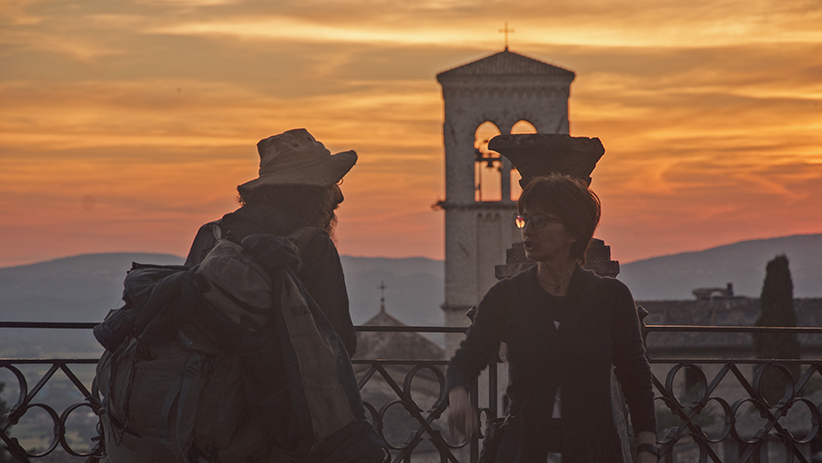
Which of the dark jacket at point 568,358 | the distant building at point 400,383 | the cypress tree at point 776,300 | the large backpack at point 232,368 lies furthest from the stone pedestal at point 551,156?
the cypress tree at point 776,300

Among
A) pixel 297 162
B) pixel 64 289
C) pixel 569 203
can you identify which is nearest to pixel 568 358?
pixel 569 203

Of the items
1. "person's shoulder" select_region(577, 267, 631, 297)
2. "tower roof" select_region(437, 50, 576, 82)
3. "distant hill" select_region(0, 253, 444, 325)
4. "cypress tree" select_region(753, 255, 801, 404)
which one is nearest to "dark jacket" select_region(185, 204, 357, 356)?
"person's shoulder" select_region(577, 267, 631, 297)

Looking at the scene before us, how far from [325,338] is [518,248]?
7.28 ft

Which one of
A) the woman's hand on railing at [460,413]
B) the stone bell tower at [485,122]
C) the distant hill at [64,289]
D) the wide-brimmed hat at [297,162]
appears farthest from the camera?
the distant hill at [64,289]

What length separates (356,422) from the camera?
11.7 feet

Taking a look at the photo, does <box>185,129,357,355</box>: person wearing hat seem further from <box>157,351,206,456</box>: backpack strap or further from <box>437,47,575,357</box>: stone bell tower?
<box>437,47,575,357</box>: stone bell tower

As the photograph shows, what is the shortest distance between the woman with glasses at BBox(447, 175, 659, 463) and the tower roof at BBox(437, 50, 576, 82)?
44450 mm

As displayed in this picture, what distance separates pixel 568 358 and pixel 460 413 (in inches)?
17.1

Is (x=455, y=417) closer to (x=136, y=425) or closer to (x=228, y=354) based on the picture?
(x=228, y=354)

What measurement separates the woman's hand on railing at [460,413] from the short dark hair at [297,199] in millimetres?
1004

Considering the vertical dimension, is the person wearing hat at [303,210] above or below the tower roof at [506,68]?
below

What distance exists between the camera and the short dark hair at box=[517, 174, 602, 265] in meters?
3.44

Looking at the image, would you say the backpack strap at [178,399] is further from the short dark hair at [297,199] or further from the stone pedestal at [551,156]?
the stone pedestal at [551,156]

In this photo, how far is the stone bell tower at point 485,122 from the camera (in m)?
47.1
